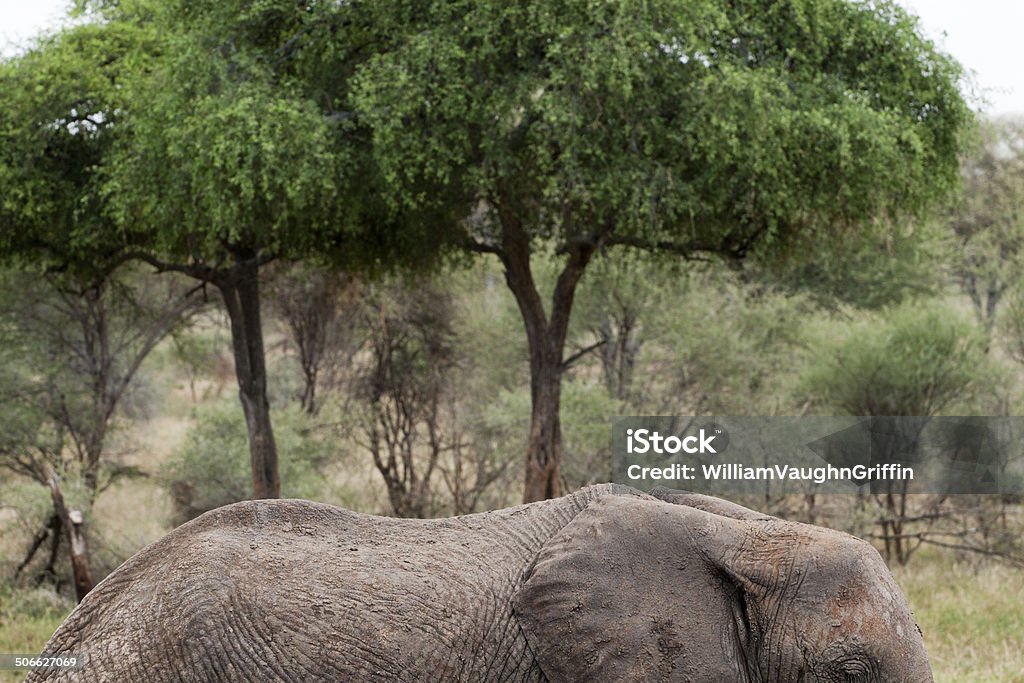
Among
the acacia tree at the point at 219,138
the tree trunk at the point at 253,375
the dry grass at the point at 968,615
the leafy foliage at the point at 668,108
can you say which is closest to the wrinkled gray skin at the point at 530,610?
the dry grass at the point at 968,615

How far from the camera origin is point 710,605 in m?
4.14

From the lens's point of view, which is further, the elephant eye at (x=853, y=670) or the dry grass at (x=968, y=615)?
the dry grass at (x=968, y=615)

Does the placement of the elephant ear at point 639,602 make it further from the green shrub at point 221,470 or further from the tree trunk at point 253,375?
the green shrub at point 221,470

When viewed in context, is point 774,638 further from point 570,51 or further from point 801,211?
point 801,211

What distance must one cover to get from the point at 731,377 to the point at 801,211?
5.94 m

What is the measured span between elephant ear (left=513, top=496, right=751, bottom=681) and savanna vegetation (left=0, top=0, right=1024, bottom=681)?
5.19 metres

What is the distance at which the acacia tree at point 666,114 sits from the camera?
10.5m

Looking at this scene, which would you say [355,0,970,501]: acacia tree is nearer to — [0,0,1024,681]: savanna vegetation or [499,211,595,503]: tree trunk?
[0,0,1024,681]: savanna vegetation

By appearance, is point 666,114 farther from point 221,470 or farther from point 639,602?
point 221,470

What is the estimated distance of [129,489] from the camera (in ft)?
66.5

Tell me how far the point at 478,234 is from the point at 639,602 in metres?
9.92

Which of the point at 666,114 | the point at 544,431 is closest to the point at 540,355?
the point at 544,431

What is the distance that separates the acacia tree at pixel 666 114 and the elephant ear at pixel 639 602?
6.46 metres

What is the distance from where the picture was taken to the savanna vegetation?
1070 cm
